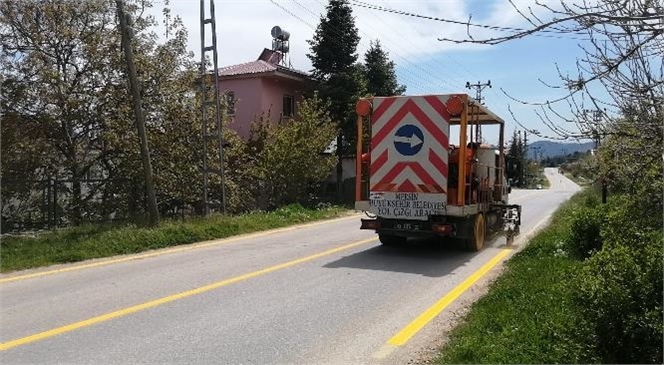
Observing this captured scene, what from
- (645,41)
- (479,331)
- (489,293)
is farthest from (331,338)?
(645,41)

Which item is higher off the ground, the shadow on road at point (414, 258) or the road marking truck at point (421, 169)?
the road marking truck at point (421, 169)

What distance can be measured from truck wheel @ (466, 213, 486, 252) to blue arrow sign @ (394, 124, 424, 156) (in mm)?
2187

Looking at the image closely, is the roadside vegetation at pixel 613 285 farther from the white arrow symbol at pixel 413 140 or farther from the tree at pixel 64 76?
the tree at pixel 64 76

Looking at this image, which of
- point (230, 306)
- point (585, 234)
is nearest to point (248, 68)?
point (585, 234)

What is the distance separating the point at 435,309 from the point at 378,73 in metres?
27.0

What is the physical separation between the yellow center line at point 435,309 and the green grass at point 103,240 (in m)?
6.71

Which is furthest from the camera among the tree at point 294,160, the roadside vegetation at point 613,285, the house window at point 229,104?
the tree at point 294,160

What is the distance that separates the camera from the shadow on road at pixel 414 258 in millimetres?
10375

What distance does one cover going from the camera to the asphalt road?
5578mm

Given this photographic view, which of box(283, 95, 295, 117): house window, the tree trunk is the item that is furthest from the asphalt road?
box(283, 95, 295, 117): house window

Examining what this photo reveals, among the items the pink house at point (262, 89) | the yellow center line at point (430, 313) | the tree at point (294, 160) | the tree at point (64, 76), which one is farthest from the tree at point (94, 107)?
the pink house at point (262, 89)

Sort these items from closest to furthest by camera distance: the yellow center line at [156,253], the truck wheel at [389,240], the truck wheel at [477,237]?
1. the yellow center line at [156,253]
2. the truck wheel at [477,237]
3. the truck wheel at [389,240]

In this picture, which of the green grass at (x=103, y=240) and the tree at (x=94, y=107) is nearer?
the green grass at (x=103, y=240)

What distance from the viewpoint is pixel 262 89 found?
31.4m
